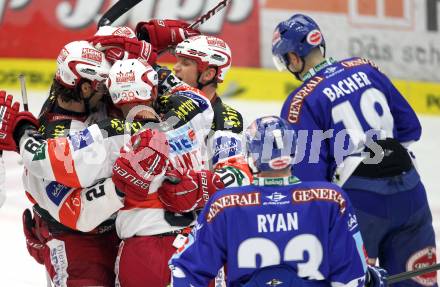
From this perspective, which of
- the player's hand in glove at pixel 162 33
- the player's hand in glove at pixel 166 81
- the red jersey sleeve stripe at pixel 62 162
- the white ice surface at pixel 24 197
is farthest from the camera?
the white ice surface at pixel 24 197

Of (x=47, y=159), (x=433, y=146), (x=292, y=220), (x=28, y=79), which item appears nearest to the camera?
(x=292, y=220)

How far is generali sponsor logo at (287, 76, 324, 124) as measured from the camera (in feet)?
17.0

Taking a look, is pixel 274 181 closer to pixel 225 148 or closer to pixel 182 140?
pixel 182 140

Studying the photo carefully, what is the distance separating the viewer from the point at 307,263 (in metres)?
3.76

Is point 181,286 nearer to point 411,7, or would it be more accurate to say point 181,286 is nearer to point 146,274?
point 146,274

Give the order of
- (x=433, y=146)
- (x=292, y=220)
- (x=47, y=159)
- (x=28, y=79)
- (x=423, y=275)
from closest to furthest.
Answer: (x=292, y=220)
(x=47, y=159)
(x=423, y=275)
(x=433, y=146)
(x=28, y=79)

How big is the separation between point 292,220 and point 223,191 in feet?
0.80

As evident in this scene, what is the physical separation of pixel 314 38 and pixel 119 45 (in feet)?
3.16

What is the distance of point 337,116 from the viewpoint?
5.14m

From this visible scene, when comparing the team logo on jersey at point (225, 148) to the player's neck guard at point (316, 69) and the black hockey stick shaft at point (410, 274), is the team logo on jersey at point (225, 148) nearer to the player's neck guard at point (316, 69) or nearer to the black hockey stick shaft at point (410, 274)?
the player's neck guard at point (316, 69)

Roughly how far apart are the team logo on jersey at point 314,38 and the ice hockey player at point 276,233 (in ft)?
5.11

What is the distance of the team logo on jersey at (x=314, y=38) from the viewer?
5324mm

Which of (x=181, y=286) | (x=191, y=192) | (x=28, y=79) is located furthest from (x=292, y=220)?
(x=28, y=79)

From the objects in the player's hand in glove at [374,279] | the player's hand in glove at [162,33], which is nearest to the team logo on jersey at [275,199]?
the player's hand in glove at [374,279]
